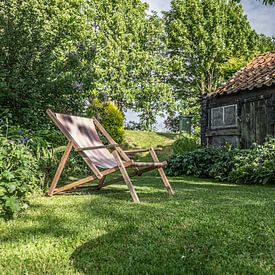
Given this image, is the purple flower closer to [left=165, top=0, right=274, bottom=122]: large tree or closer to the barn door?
the barn door

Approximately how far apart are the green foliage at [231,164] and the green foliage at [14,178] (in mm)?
4456

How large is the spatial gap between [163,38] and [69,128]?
717 inches

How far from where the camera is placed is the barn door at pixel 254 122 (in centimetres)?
1000

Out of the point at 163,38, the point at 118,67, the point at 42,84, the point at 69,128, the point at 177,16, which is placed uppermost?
the point at 177,16

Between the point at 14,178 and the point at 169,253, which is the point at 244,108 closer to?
the point at 14,178

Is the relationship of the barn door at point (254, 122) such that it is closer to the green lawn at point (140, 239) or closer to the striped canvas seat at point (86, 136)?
the striped canvas seat at point (86, 136)

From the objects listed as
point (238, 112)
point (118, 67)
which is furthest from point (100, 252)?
point (118, 67)

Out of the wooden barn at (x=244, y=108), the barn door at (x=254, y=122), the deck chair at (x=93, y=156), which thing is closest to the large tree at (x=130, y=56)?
the wooden barn at (x=244, y=108)

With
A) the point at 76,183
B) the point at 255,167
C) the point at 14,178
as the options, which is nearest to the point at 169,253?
the point at 14,178

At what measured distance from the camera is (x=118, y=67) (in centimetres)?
1959

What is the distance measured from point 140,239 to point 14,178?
5.64 ft

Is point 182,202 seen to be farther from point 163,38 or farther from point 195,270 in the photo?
point 163,38

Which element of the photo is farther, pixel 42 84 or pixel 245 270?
pixel 42 84

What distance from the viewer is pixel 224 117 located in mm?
11500
